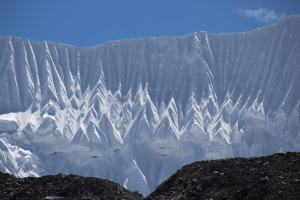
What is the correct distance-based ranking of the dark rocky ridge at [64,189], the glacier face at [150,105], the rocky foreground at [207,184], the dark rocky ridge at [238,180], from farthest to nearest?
1. the glacier face at [150,105]
2. the dark rocky ridge at [64,189]
3. the rocky foreground at [207,184]
4. the dark rocky ridge at [238,180]

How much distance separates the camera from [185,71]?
137625 mm

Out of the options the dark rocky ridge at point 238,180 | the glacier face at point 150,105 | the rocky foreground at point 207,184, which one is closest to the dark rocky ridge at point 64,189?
A: the rocky foreground at point 207,184

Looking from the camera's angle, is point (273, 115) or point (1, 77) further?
point (1, 77)

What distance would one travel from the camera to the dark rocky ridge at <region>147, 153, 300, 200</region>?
22078 mm

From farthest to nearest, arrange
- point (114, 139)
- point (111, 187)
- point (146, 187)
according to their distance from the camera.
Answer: point (114, 139), point (146, 187), point (111, 187)

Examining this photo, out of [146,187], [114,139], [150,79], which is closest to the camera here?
[146,187]

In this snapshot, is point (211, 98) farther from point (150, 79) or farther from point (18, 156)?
point (18, 156)

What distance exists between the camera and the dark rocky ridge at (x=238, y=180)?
22078mm

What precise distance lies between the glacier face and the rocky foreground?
93.8 metres

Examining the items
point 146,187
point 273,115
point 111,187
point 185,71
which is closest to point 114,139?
point 146,187

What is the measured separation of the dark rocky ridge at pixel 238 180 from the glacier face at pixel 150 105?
95.4 m

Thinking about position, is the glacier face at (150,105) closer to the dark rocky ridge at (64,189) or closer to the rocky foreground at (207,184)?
the dark rocky ridge at (64,189)

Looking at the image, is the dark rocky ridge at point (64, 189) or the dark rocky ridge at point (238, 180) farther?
the dark rocky ridge at point (64, 189)

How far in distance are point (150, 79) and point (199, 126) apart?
19.9 m
